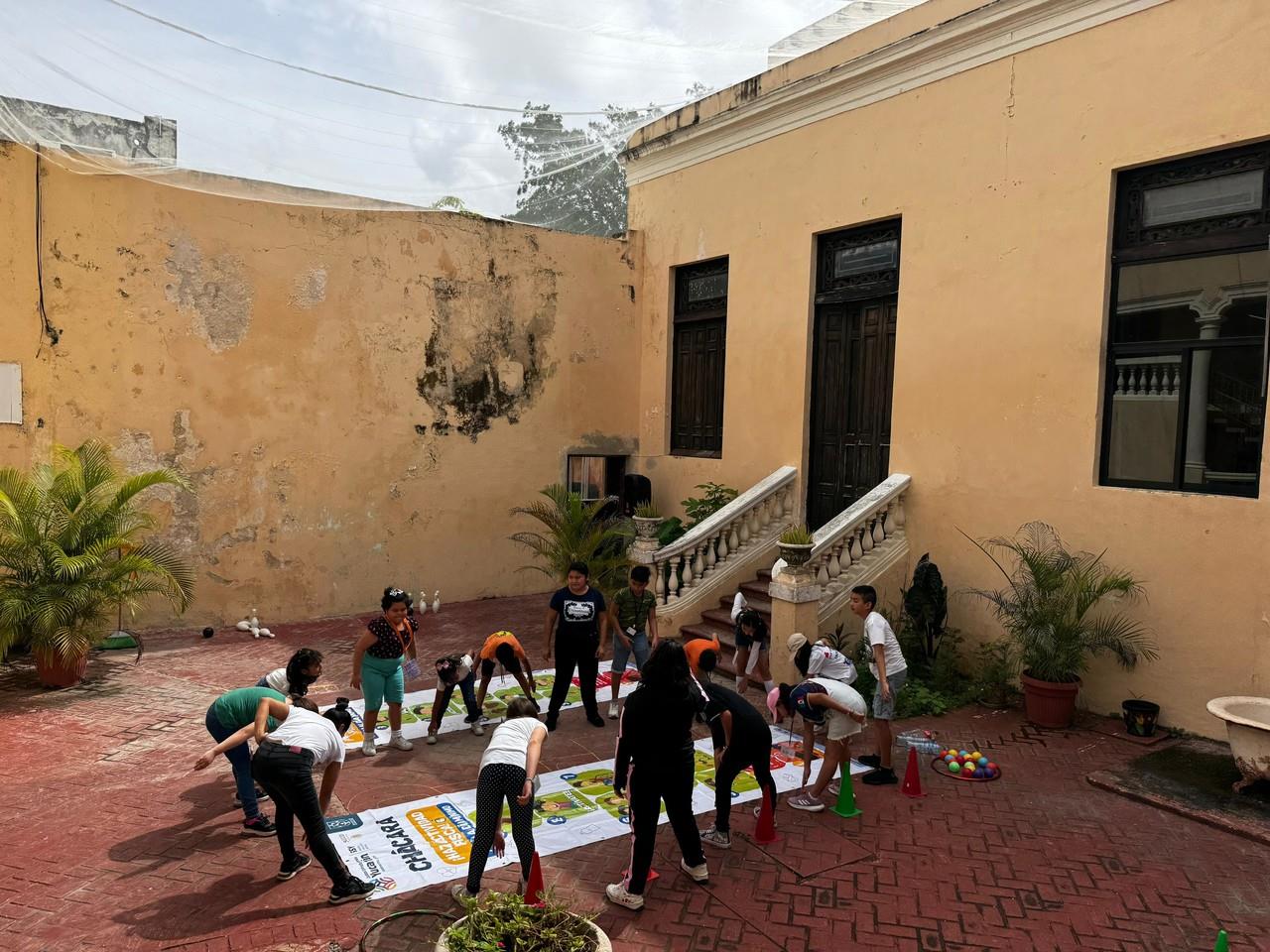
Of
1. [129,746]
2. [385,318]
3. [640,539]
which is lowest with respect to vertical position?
[129,746]

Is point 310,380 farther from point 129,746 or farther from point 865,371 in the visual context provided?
point 865,371

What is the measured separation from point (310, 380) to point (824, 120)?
7.69 metres

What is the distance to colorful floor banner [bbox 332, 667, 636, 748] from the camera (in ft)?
24.9

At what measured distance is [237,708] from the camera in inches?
221

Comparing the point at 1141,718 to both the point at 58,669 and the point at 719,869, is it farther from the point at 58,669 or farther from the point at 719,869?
the point at 58,669

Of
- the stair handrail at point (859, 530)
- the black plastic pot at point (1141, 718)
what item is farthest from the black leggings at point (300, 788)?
the black plastic pot at point (1141, 718)

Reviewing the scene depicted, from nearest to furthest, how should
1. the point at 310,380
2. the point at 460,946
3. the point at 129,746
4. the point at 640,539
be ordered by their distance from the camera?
1. the point at 460,946
2. the point at 129,746
3. the point at 640,539
4. the point at 310,380

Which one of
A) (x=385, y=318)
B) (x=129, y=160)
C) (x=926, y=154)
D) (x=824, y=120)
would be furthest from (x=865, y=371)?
(x=129, y=160)

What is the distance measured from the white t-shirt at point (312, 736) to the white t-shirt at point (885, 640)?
13.1 ft

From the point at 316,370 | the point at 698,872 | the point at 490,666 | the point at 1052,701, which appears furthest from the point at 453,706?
the point at 1052,701

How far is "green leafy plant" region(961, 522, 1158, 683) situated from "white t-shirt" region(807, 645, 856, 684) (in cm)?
238

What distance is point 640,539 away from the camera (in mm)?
10414

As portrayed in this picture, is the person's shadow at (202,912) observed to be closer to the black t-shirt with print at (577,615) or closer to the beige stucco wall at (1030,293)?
the black t-shirt with print at (577,615)

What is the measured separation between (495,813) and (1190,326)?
7.47 m
